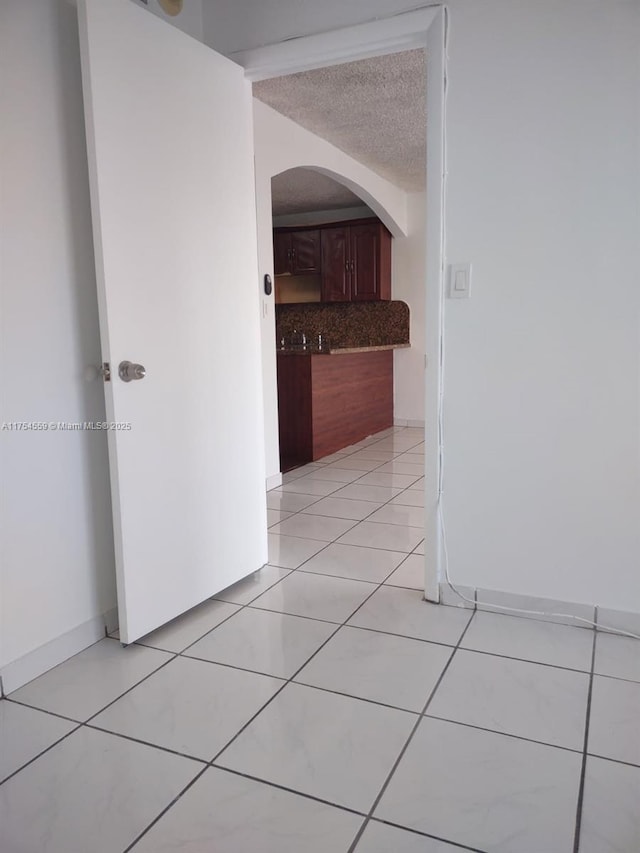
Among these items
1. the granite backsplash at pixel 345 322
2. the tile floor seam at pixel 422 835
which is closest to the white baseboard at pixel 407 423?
the granite backsplash at pixel 345 322

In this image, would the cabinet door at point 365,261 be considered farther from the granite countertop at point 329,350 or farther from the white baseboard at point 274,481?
the white baseboard at point 274,481

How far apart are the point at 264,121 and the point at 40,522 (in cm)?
302

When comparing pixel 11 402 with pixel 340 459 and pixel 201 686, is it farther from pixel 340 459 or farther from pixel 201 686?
pixel 340 459

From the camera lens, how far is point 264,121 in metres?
3.96

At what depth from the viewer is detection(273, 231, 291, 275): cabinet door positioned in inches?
274

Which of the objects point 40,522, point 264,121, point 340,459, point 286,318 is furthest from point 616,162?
point 286,318

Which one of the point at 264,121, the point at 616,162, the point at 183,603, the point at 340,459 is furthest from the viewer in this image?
the point at 340,459

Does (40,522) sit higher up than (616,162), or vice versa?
(616,162)

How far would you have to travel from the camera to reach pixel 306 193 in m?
6.28

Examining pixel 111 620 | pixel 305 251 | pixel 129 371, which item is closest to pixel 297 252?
pixel 305 251

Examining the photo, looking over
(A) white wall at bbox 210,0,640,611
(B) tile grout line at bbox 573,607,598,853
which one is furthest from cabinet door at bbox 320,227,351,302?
(B) tile grout line at bbox 573,607,598,853

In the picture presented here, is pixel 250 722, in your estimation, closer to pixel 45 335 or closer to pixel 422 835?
pixel 422 835

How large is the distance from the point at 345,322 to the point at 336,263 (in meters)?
0.72

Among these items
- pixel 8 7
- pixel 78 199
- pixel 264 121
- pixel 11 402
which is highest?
pixel 264 121
